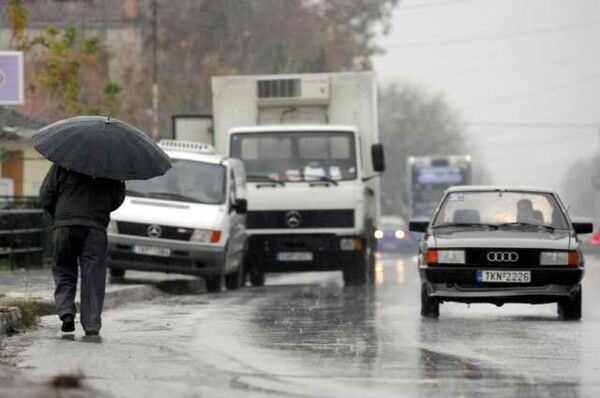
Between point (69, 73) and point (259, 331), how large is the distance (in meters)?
24.1

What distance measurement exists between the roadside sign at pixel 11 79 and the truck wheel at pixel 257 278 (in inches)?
260

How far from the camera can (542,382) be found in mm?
11070

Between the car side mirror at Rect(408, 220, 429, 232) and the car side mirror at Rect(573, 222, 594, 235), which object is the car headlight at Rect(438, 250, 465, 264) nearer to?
the car side mirror at Rect(408, 220, 429, 232)

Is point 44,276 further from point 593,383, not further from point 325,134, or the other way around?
point 593,383

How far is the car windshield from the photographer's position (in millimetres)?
18250

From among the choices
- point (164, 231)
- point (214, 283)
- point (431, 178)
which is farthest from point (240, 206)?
point (431, 178)

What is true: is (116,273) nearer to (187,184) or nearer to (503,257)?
(187,184)

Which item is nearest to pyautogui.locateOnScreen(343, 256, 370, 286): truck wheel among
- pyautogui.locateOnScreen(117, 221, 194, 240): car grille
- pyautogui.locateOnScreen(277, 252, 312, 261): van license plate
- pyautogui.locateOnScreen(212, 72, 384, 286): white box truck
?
pyautogui.locateOnScreen(212, 72, 384, 286): white box truck

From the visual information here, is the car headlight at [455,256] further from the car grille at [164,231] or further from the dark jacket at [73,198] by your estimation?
the car grille at [164,231]

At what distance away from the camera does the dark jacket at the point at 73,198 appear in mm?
14219

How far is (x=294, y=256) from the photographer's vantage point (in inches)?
1077

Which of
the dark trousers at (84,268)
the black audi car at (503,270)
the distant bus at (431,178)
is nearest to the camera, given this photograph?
the dark trousers at (84,268)

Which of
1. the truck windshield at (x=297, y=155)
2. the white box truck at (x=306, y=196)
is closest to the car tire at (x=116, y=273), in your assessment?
the white box truck at (x=306, y=196)

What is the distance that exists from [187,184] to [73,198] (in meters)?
10.6
